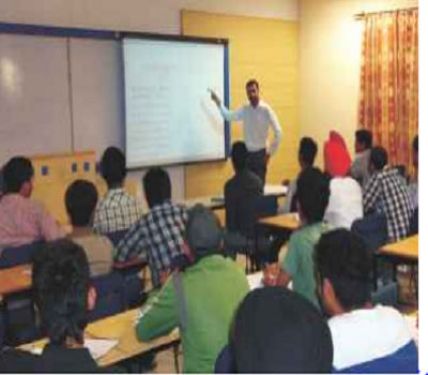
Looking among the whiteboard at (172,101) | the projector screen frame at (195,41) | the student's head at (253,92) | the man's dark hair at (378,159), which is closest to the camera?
the man's dark hair at (378,159)

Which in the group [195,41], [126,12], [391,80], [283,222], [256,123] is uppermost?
[126,12]

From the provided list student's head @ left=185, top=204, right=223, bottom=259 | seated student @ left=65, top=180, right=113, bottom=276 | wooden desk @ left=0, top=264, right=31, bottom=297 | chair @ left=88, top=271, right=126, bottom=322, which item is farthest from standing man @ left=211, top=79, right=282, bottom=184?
student's head @ left=185, top=204, right=223, bottom=259

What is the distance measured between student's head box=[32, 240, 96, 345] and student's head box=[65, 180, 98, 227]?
6.54ft

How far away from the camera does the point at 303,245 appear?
3.33 meters

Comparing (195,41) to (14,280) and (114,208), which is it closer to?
(114,208)

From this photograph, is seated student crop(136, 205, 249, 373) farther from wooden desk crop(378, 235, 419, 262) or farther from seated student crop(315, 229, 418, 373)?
wooden desk crop(378, 235, 419, 262)

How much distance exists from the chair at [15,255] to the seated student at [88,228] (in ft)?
0.89

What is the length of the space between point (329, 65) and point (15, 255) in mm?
6157

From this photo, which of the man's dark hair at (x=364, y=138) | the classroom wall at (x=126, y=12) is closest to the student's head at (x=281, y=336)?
the classroom wall at (x=126, y=12)

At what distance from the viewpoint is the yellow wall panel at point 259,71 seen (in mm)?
8250

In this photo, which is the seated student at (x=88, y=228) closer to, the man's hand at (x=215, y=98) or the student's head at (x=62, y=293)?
the student's head at (x=62, y=293)

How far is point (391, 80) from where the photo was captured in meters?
8.62

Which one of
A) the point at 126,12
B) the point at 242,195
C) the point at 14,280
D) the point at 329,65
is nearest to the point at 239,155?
the point at 242,195

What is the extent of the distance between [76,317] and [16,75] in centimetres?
476
